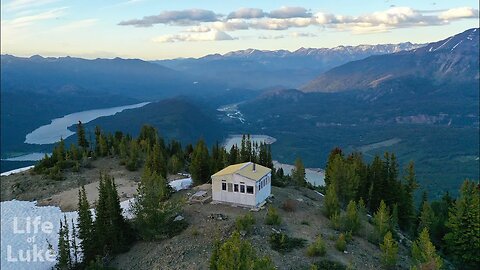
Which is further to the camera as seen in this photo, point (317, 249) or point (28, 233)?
point (28, 233)

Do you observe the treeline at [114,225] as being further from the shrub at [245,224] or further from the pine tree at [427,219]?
the pine tree at [427,219]

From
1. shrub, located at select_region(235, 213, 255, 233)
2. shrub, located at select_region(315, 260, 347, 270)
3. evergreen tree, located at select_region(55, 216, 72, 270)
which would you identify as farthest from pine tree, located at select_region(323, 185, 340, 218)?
evergreen tree, located at select_region(55, 216, 72, 270)

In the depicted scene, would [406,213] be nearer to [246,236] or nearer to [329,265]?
[329,265]

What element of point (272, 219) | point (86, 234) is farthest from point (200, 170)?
point (86, 234)

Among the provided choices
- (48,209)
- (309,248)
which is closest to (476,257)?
(309,248)

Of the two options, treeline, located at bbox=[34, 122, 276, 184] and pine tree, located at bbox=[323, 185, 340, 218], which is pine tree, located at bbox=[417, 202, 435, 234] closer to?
pine tree, located at bbox=[323, 185, 340, 218]

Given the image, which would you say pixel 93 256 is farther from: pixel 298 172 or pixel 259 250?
pixel 298 172

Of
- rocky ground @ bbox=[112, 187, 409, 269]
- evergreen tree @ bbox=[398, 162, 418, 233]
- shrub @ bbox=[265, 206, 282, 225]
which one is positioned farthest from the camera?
evergreen tree @ bbox=[398, 162, 418, 233]
